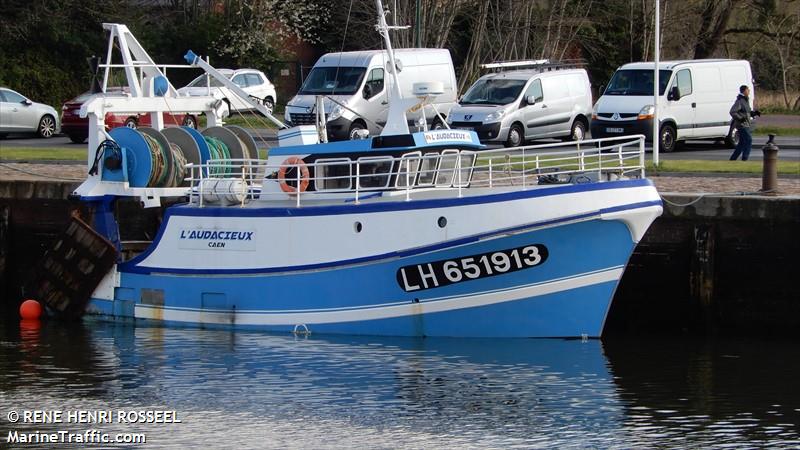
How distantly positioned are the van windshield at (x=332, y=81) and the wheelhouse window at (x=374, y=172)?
553 inches

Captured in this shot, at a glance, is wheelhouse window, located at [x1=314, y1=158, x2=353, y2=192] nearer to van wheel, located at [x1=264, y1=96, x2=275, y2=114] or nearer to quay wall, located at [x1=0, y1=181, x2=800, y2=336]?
van wheel, located at [x1=264, y1=96, x2=275, y2=114]

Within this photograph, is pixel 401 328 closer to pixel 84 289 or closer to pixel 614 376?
pixel 614 376

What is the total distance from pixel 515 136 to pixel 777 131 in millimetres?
8284

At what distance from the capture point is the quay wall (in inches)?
706

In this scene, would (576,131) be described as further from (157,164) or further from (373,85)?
(157,164)

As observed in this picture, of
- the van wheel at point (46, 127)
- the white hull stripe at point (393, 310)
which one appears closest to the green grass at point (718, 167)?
the white hull stripe at point (393, 310)

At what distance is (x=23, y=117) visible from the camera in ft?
117

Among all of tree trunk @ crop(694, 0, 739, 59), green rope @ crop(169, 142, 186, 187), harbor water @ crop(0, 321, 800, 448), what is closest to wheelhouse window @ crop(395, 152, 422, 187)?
harbor water @ crop(0, 321, 800, 448)

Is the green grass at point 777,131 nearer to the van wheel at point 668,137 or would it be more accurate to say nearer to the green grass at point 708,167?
the van wheel at point 668,137

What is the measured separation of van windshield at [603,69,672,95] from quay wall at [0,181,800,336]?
11.9 m

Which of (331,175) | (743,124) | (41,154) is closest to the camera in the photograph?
(331,175)

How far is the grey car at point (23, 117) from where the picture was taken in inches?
1394

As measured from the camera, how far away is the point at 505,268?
658 inches

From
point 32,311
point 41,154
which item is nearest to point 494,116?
point 41,154
